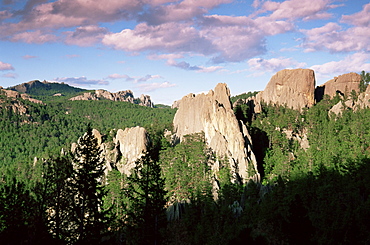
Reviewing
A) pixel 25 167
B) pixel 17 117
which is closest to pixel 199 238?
pixel 25 167

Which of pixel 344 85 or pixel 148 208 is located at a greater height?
pixel 344 85

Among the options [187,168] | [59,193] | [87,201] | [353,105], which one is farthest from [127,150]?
[59,193]

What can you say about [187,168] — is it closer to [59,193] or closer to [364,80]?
[59,193]

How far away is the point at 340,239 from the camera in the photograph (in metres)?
33.2

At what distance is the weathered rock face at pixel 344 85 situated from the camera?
110 metres

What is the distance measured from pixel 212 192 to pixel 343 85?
69347 mm

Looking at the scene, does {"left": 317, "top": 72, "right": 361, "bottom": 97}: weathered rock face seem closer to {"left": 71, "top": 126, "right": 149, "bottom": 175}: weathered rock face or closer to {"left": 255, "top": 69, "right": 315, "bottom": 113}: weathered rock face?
{"left": 255, "top": 69, "right": 315, "bottom": 113}: weathered rock face

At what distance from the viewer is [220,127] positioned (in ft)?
275

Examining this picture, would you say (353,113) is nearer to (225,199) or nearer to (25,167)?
(225,199)

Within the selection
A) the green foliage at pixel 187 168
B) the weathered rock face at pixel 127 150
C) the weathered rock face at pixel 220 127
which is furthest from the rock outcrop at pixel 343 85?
the weathered rock face at pixel 127 150

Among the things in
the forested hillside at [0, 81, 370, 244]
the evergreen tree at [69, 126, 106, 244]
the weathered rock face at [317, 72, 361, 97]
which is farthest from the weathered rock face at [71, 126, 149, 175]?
the weathered rock face at [317, 72, 361, 97]

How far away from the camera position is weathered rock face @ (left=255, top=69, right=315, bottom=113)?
4173 inches

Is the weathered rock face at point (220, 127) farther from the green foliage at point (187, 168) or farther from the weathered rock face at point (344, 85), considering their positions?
the weathered rock face at point (344, 85)

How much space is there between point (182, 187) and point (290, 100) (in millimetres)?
54995
